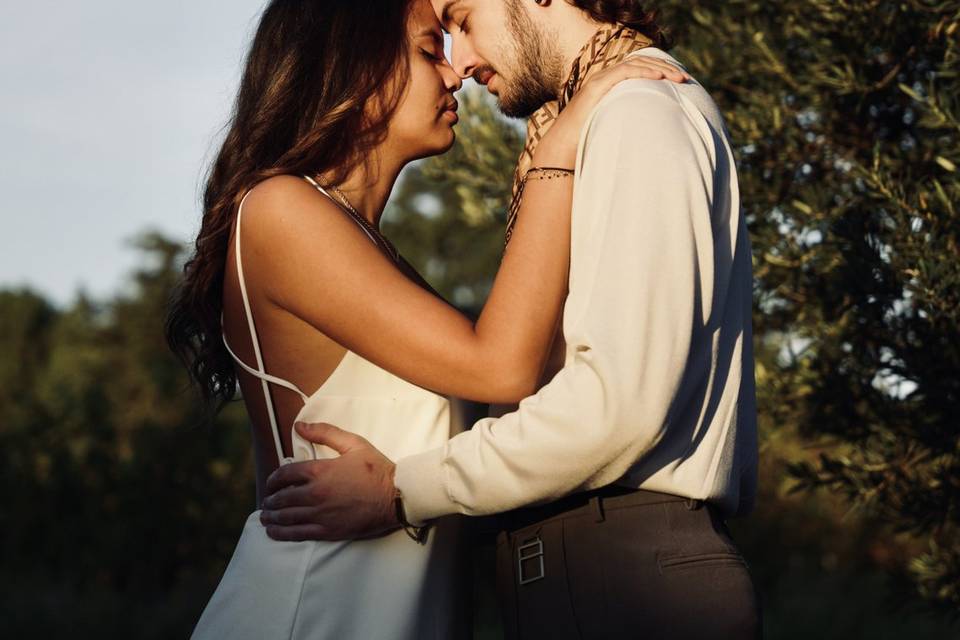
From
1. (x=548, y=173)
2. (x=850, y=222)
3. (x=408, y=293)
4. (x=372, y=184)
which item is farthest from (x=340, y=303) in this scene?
(x=850, y=222)

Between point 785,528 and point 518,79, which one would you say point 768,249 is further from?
point 785,528

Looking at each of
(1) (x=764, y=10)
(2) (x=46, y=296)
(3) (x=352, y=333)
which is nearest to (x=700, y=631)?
(3) (x=352, y=333)

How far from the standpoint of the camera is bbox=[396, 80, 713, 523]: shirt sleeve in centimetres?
227

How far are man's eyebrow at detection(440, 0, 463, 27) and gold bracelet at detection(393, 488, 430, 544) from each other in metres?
1.34

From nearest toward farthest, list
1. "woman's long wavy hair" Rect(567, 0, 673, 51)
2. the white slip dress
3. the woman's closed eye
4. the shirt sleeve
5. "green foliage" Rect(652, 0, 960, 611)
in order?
1. the shirt sleeve
2. the white slip dress
3. "woman's long wavy hair" Rect(567, 0, 673, 51)
4. the woman's closed eye
5. "green foliage" Rect(652, 0, 960, 611)

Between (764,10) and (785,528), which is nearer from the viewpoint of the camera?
(764,10)

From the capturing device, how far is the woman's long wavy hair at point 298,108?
300 centimetres

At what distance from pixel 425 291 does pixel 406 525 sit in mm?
535

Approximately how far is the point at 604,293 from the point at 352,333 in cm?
64

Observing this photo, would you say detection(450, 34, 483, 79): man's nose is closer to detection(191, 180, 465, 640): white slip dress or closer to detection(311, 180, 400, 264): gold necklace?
detection(311, 180, 400, 264): gold necklace

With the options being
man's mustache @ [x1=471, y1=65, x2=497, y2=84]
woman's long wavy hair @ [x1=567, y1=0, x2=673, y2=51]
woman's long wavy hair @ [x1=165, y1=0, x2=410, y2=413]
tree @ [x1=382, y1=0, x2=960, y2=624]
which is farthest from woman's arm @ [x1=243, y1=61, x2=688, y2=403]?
tree @ [x1=382, y1=0, x2=960, y2=624]

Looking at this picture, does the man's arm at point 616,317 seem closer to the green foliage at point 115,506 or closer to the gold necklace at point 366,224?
the gold necklace at point 366,224

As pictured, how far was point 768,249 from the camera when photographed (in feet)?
14.0

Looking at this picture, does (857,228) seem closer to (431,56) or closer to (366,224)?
(431,56)
